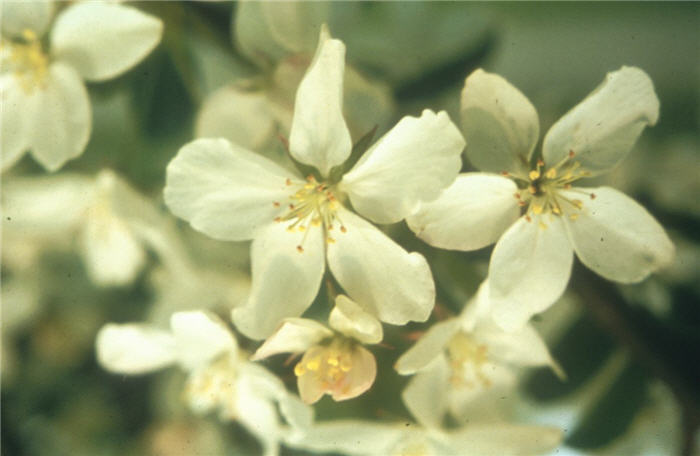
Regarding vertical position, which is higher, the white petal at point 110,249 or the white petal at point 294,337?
the white petal at point 294,337

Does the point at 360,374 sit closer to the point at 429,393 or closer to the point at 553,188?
the point at 429,393

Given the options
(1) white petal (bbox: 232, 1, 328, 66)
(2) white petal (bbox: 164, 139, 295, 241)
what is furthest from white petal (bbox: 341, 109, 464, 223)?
(1) white petal (bbox: 232, 1, 328, 66)

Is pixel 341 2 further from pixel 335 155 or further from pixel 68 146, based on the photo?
pixel 68 146

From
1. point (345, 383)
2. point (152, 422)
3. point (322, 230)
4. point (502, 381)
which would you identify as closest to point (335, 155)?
point (322, 230)

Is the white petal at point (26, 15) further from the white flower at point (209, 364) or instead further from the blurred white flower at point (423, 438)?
the blurred white flower at point (423, 438)

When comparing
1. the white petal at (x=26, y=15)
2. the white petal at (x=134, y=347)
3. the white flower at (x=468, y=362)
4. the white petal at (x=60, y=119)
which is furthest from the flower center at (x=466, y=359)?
the white petal at (x=26, y=15)
